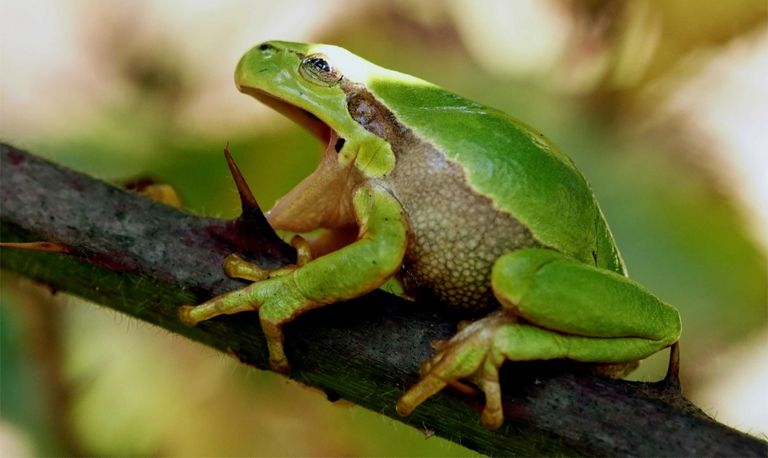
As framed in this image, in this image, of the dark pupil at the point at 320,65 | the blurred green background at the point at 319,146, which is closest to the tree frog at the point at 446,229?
the dark pupil at the point at 320,65

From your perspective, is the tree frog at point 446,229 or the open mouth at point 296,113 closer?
the tree frog at point 446,229

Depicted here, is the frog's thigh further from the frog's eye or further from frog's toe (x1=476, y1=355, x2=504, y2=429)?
the frog's eye

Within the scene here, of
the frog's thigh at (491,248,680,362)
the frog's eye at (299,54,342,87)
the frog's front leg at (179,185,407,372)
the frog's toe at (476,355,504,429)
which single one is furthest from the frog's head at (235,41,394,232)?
the frog's toe at (476,355,504,429)

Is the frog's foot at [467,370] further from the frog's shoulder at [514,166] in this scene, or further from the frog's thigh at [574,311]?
the frog's shoulder at [514,166]

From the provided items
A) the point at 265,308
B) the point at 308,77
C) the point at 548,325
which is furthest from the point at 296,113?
the point at 548,325

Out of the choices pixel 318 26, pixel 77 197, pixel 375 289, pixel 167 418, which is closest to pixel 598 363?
pixel 375 289
